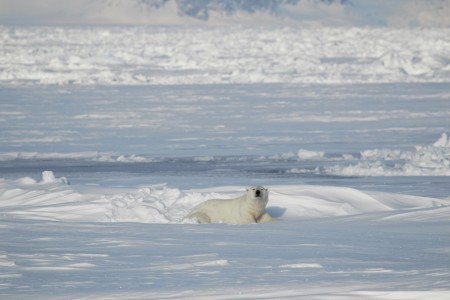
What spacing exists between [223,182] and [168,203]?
2337mm

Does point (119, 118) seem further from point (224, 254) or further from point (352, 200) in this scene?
point (224, 254)

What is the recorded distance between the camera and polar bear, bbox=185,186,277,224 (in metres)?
6.83

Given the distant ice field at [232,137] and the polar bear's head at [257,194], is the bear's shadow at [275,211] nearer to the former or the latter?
the polar bear's head at [257,194]

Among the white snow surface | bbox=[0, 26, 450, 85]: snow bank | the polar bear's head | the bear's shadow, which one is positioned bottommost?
the white snow surface

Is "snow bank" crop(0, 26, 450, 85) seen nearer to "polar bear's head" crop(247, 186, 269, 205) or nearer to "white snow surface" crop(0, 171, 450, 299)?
"white snow surface" crop(0, 171, 450, 299)

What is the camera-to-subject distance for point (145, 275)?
446 centimetres

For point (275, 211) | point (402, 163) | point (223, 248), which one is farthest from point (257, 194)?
point (402, 163)

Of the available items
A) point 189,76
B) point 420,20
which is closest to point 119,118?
point 189,76

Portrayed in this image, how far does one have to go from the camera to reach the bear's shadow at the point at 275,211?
24.5 ft

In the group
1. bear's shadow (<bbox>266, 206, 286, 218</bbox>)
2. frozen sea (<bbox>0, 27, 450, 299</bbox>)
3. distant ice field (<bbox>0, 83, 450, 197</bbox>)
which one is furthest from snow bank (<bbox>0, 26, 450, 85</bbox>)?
bear's shadow (<bbox>266, 206, 286, 218</bbox>)

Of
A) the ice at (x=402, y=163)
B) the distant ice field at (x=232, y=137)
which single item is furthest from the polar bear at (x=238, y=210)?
the ice at (x=402, y=163)

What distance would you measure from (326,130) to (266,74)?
15.6m

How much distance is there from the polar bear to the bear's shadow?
0.32m

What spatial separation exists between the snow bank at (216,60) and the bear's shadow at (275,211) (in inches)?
827
